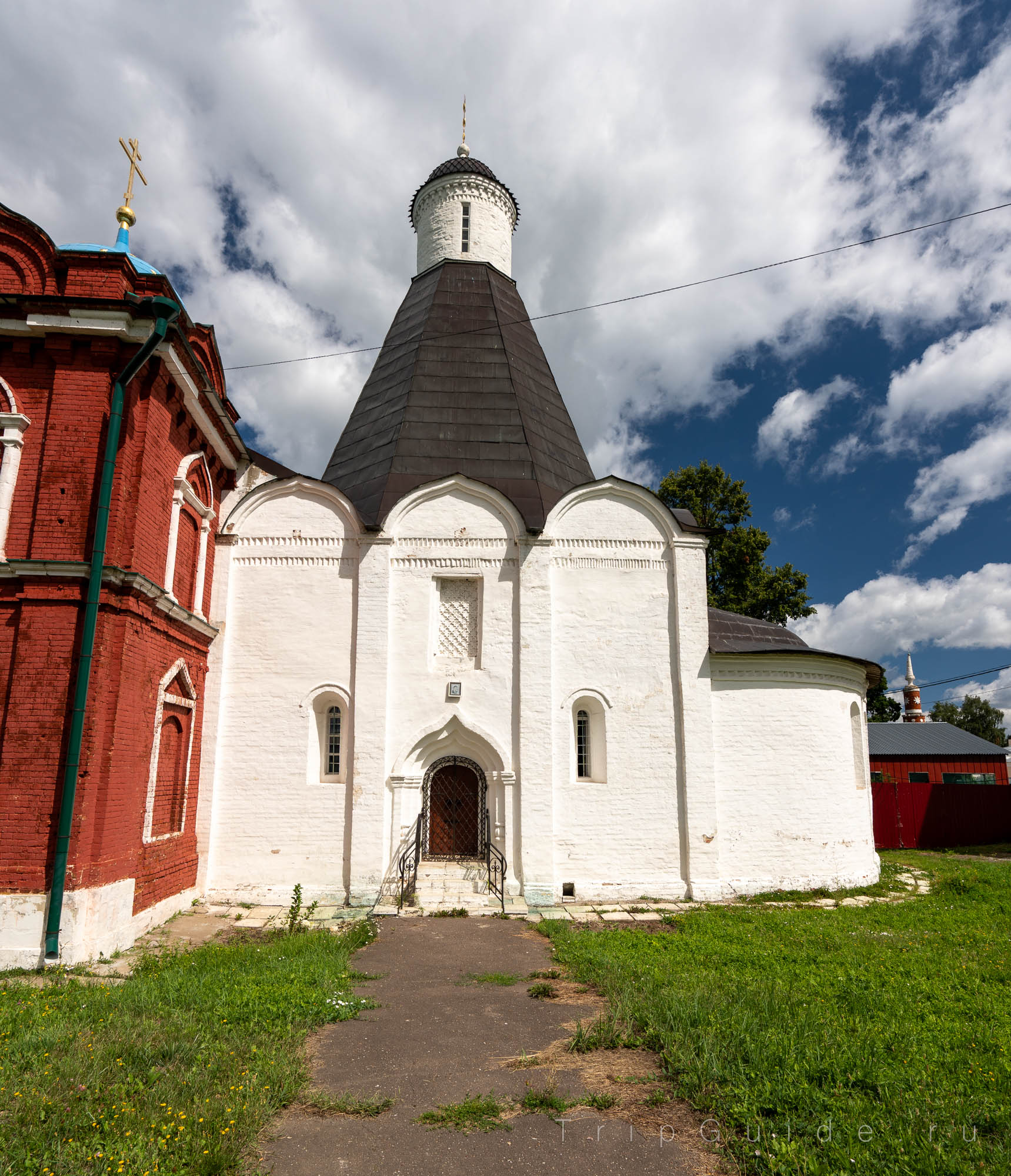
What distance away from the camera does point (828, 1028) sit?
5066mm

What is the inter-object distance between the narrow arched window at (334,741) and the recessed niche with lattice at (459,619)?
5.88 ft

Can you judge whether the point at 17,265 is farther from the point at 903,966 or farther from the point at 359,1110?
the point at 903,966

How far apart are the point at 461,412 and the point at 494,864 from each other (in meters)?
7.32

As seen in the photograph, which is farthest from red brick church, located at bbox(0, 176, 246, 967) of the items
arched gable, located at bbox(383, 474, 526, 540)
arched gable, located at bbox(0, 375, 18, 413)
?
arched gable, located at bbox(383, 474, 526, 540)

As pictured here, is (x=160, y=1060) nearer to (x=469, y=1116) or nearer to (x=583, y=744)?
(x=469, y=1116)

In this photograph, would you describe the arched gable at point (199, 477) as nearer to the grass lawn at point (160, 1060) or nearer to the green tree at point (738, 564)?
the grass lawn at point (160, 1060)

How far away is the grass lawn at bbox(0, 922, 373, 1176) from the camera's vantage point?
3.55m

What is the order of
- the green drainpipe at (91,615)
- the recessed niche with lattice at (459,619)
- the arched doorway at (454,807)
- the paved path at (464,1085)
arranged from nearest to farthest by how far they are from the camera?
the paved path at (464,1085) → the green drainpipe at (91,615) → the arched doorway at (454,807) → the recessed niche with lattice at (459,619)

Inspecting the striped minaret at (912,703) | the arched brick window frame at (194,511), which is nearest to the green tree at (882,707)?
the striped minaret at (912,703)

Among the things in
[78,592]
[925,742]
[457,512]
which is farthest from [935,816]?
[78,592]

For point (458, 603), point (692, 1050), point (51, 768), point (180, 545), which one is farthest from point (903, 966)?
point (180, 545)

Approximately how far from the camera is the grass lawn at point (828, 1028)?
12.1 feet

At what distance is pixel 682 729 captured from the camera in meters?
10.8

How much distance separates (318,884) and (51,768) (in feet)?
13.7
